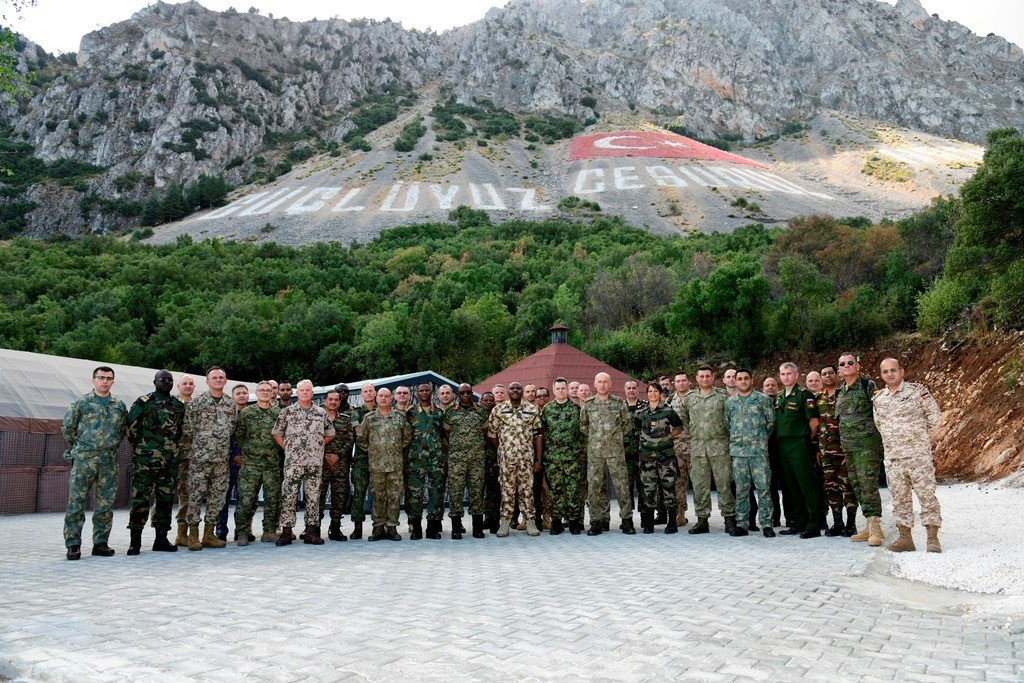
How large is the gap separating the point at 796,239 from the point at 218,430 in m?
26.2

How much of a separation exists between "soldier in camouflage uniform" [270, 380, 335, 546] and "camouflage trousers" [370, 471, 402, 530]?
0.55 m

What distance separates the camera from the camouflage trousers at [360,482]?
278 inches

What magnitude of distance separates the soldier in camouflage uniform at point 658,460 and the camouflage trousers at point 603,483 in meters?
0.19

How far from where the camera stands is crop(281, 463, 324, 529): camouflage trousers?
6.54m

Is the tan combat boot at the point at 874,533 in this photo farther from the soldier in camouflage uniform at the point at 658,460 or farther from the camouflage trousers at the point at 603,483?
the camouflage trousers at the point at 603,483

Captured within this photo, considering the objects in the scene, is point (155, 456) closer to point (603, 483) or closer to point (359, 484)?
point (359, 484)

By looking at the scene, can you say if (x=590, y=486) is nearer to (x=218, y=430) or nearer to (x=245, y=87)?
(x=218, y=430)

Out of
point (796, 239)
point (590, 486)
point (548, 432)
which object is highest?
point (796, 239)

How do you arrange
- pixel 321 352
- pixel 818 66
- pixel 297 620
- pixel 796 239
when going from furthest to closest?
pixel 818 66 < pixel 796 239 < pixel 321 352 < pixel 297 620

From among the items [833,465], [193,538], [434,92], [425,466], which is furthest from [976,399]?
[434,92]

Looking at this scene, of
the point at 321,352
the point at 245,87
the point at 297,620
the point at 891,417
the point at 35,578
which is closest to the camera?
the point at 297,620

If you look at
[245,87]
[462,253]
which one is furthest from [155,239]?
[245,87]

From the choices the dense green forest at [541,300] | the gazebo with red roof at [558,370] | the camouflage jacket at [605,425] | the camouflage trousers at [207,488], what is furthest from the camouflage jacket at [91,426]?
the dense green forest at [541,300]

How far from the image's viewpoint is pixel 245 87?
3366 inches
